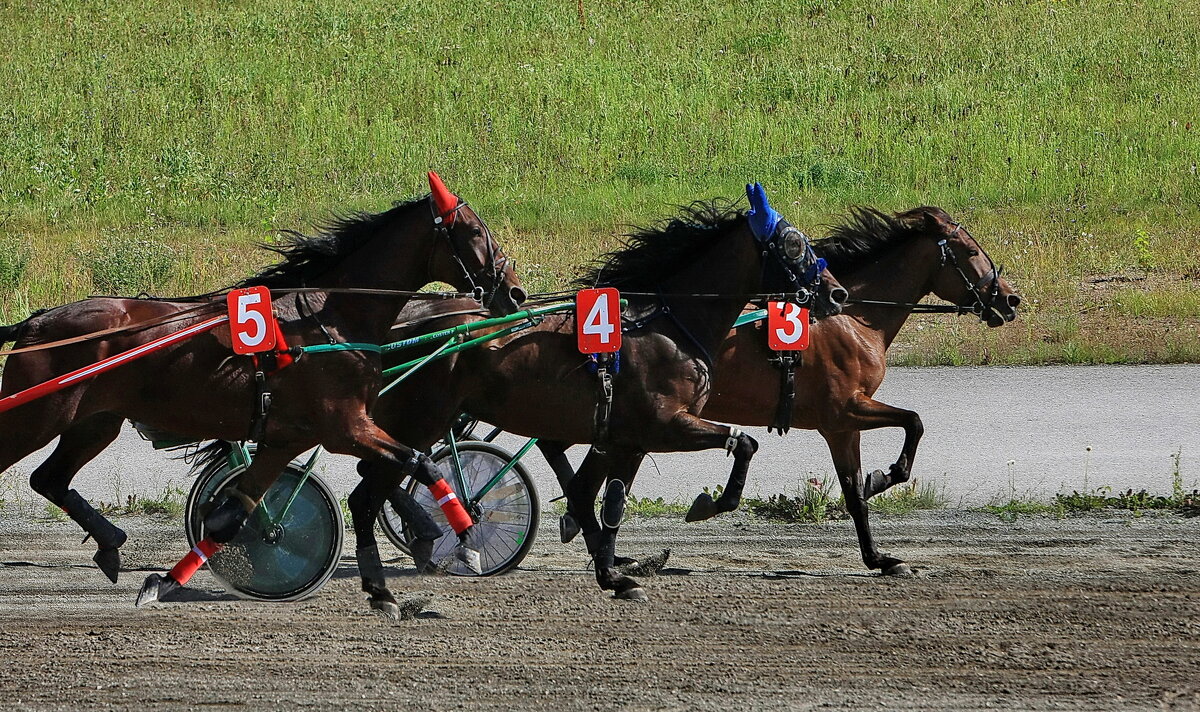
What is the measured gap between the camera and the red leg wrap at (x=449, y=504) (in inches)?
232

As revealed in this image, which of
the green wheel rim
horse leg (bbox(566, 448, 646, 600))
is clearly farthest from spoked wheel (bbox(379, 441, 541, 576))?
the green wheel rim

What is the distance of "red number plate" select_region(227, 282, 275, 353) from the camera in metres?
5.82

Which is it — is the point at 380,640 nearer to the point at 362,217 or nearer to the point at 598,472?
the point at 598,472

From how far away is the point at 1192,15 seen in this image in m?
24.7

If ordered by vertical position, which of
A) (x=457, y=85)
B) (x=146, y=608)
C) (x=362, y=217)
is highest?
(x=457, y=85)

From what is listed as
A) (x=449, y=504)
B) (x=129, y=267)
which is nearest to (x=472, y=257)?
(x=449, y=504)

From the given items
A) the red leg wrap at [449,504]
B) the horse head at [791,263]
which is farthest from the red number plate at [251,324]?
the horse head at [791,263]

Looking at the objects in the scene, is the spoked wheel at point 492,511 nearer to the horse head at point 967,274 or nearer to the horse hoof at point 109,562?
the horse hoof at point 109,562

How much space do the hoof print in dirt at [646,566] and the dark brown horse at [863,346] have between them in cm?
41

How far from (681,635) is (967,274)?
9.98ft

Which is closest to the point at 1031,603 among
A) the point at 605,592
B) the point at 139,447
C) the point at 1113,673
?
the point at 1113,673

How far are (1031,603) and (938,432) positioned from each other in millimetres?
3861

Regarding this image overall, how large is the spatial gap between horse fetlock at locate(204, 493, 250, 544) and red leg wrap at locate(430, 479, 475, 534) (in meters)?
0.89

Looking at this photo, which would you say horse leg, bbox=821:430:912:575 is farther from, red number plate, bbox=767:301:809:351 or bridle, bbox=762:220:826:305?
bridle, bbox=762:220:826:305
